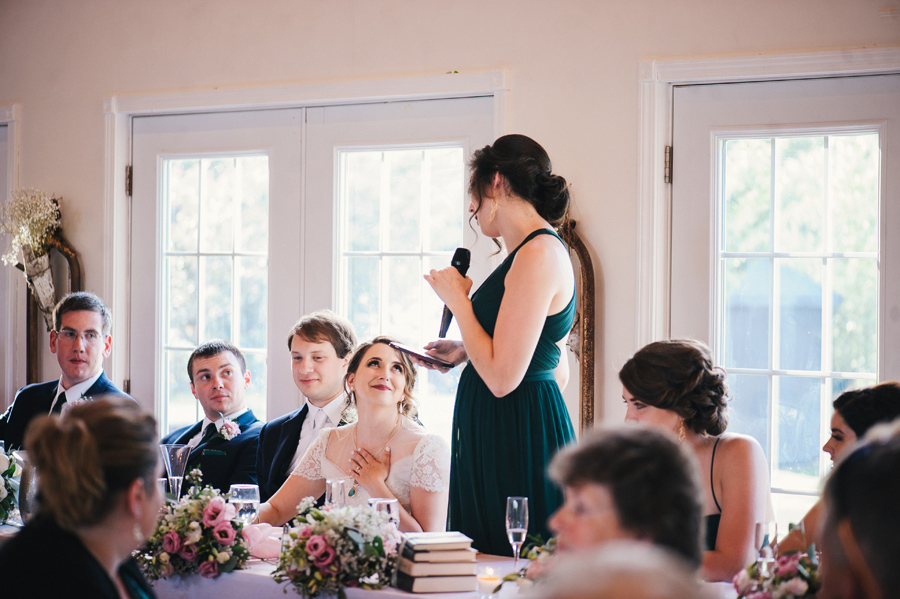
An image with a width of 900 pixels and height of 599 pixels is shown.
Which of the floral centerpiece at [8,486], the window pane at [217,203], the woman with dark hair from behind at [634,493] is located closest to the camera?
the woman with dark hair from behind at [634,493]

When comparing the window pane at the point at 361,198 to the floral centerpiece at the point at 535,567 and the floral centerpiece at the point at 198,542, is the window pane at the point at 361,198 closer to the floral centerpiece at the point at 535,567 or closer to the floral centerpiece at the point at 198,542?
the floral centerpiece at the point at 198,542

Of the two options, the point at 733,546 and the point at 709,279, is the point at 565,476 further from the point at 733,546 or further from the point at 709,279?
the point at 709,279

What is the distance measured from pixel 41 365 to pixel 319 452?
2.14 metres

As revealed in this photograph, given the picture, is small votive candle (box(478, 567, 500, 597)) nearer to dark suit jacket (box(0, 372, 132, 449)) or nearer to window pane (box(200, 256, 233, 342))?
dark suit jacket (box(0, 372, 132, 449))

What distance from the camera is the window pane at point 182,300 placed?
4.23m

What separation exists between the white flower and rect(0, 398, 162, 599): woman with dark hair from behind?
58cm

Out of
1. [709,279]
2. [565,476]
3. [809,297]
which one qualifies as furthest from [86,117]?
[565,476]

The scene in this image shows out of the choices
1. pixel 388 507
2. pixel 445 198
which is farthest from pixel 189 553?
pixel 445 198

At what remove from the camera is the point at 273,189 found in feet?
13.2

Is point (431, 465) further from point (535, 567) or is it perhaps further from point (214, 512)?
point (535, 567)

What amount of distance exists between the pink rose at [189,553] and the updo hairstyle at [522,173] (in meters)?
1.10

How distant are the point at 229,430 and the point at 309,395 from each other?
34 cm

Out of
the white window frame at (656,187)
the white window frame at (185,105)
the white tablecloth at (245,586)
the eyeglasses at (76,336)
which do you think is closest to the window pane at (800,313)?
the white window frame at (656,187)

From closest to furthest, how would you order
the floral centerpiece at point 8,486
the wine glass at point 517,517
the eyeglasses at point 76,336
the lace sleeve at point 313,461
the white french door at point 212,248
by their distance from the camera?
the wine glass at point 517,517 < the floral centerpiece at point 8,486 < the lace sleeve at point 313,461 < the eyeglasses at point 76,336 < the white french door at point 212,248
